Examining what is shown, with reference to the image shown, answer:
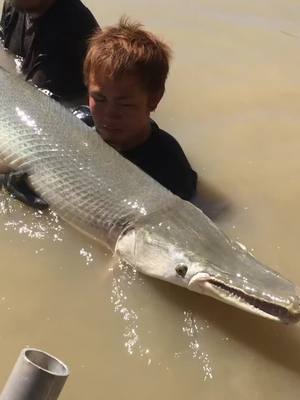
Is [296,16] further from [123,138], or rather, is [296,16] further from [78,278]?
[78,278]

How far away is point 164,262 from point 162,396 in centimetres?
57

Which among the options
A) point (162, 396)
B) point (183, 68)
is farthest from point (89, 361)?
point (183, 68)

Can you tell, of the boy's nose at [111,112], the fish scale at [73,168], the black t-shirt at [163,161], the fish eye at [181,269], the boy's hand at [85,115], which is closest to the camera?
the fish eye at [181,269]

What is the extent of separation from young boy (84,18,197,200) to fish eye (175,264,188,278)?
2.07ft

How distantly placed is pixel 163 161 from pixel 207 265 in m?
0.79

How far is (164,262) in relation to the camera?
2957mm

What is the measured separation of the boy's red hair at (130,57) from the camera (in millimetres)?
3240

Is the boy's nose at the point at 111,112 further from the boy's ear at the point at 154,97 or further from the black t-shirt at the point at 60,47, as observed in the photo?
the black t-shirt at the point at 60,47

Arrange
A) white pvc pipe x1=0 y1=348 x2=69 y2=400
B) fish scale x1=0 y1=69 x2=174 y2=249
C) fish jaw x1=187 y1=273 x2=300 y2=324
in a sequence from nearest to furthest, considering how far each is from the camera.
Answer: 1. white pvc pipe x1=0 y1=348 x2=69 y2=400
2. fish jaw x1=187 y1=273 x2=300 y2=324
3. fish scale x1=0 y1=69 x2=174 y2=249

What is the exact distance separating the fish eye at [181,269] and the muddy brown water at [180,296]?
0.14 meters

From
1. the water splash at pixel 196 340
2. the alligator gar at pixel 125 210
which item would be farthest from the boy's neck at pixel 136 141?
the water splash at pixel 196 340

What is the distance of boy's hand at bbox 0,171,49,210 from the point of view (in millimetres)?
3371

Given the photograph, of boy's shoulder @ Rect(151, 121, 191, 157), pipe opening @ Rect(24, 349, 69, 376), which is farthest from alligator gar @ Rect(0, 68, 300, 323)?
pipe opening @ Rect(24, 349, 69, 376)

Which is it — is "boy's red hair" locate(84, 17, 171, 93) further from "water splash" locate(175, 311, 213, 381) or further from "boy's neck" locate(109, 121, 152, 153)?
"water splash" locate(175, 311, 213, 381)
